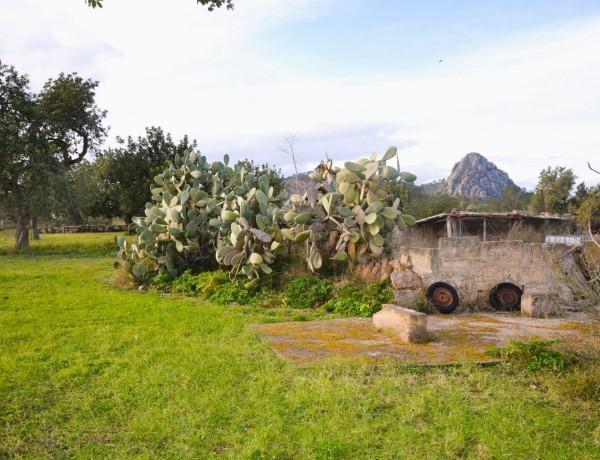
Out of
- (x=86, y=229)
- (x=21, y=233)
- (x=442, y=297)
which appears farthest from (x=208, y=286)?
(x=86, y=229)

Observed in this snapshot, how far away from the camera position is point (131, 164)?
23.4 m

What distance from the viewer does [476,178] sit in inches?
5221

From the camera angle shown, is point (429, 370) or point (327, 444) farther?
point (429, 370)

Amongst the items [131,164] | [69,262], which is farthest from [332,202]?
[131,164]

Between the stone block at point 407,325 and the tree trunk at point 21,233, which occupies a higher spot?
the tree trunk at point 21,233

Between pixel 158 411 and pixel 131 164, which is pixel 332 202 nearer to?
pixel 158 411

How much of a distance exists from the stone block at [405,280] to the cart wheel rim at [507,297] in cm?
149

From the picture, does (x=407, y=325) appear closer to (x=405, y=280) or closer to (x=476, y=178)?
(x=405, y=280)

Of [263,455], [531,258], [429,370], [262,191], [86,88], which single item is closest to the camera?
[263,455]

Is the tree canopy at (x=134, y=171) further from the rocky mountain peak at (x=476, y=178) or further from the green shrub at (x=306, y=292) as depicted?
the rocky mountain peak at (x=476, y=178)

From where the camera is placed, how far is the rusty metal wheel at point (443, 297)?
7645mm

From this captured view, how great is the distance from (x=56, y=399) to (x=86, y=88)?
22407 millimetres

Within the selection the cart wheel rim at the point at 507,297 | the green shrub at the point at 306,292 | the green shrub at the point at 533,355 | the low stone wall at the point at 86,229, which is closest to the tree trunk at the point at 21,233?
the low stone wall at the point at 86,229

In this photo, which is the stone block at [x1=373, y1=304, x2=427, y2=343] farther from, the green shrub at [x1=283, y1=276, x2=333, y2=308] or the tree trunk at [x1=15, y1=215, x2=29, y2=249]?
the tree trunk at [x1=15, y1=215, x2=29, y2=249]
